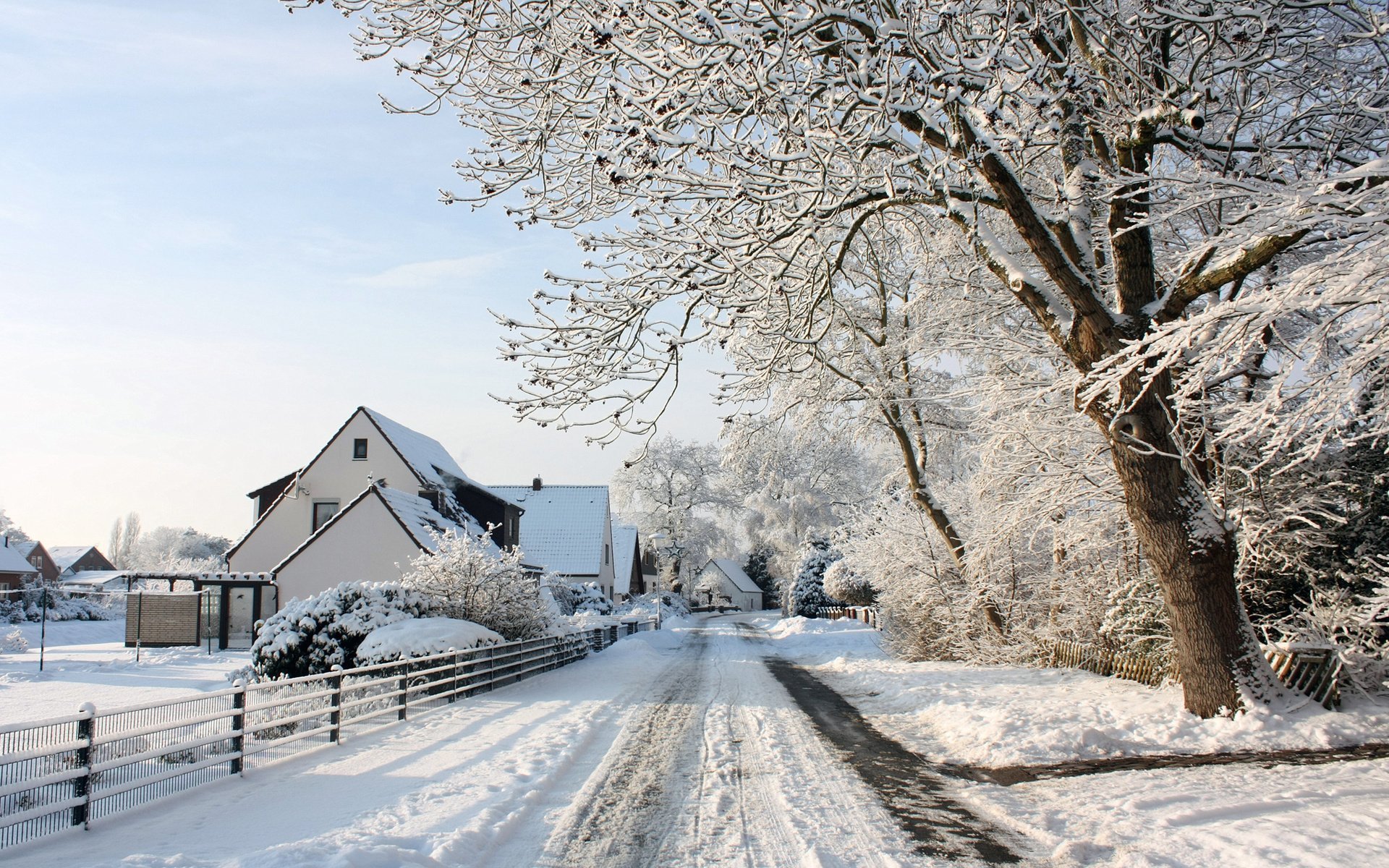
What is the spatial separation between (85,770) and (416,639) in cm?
816

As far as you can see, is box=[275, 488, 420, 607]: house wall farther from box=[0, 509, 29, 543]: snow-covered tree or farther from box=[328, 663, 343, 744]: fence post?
box=[0, 509, 29, 543]: snow-covered tree

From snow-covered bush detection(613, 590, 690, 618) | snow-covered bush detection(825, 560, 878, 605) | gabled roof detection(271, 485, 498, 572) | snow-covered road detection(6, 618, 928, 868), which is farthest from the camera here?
snow-covered bush detection(613, 590, 690, 618)

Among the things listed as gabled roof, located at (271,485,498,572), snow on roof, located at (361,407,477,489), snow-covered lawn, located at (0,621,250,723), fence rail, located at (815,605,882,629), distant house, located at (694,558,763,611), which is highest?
snow on roof, located at (361,407,477,489)

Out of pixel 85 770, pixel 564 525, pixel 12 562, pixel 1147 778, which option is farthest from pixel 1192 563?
pixel 12 562

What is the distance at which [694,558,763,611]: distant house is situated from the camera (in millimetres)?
86750

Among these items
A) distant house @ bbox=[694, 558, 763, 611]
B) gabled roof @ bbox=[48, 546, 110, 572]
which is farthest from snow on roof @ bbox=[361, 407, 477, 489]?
gabled roof @ bbox=[48, 546, 110, 572]

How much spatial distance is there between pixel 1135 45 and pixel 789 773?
7.84 m

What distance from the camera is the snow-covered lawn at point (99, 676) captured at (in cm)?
1642

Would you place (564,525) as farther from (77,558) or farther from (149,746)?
(77,558)

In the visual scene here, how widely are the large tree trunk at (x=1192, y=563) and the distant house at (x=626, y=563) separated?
44.3m

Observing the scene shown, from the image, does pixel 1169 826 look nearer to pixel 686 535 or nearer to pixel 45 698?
pixel 45 698

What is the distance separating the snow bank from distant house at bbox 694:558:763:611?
72.7 m

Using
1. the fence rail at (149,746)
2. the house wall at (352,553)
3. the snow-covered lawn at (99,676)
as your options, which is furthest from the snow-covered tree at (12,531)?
the fence rail at (149,746)

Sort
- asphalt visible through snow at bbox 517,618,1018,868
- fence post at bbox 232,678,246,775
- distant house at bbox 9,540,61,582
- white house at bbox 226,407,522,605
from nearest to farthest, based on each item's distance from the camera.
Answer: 1. asphalt visible through snow at bbox 517,618,1018,868
2. fence post at bbox 232,678,246,775
3. white house at bbox 226,407,522,605
4. distant house at bbox 9,540,61,582
